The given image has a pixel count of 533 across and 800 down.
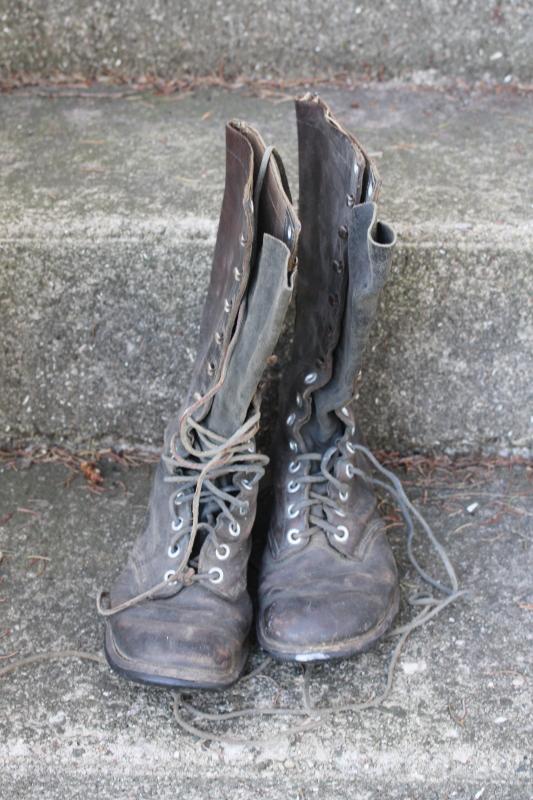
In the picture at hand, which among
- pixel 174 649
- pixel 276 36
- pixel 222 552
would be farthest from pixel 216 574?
pixel 276 36

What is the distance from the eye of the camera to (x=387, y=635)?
1.42m

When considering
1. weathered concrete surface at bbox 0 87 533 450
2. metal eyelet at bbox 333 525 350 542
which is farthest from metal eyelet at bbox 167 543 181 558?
weathered concrete surface at bbox 0 87 533 450

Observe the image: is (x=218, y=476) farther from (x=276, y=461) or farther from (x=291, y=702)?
(x=291, y=702)

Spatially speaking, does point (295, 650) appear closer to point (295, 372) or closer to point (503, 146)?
point (295, 372)

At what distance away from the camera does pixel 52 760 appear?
4.07ft

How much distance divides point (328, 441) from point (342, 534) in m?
0.15

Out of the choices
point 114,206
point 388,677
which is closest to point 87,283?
point 114,206

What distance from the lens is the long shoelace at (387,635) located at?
1283 millimetres

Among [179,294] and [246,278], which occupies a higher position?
[246,278]

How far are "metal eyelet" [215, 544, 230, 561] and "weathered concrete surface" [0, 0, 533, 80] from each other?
50.1 inches

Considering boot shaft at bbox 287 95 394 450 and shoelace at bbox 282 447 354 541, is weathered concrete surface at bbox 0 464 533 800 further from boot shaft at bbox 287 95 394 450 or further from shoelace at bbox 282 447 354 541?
boot shaft at bbox 287 95 394 450

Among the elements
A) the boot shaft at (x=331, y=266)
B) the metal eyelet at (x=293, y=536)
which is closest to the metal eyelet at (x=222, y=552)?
the metal eyelet at (x=293, y=536)

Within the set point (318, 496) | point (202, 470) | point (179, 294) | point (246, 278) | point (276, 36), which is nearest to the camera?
point (246, 278)

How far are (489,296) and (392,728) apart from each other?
79 centimetres
